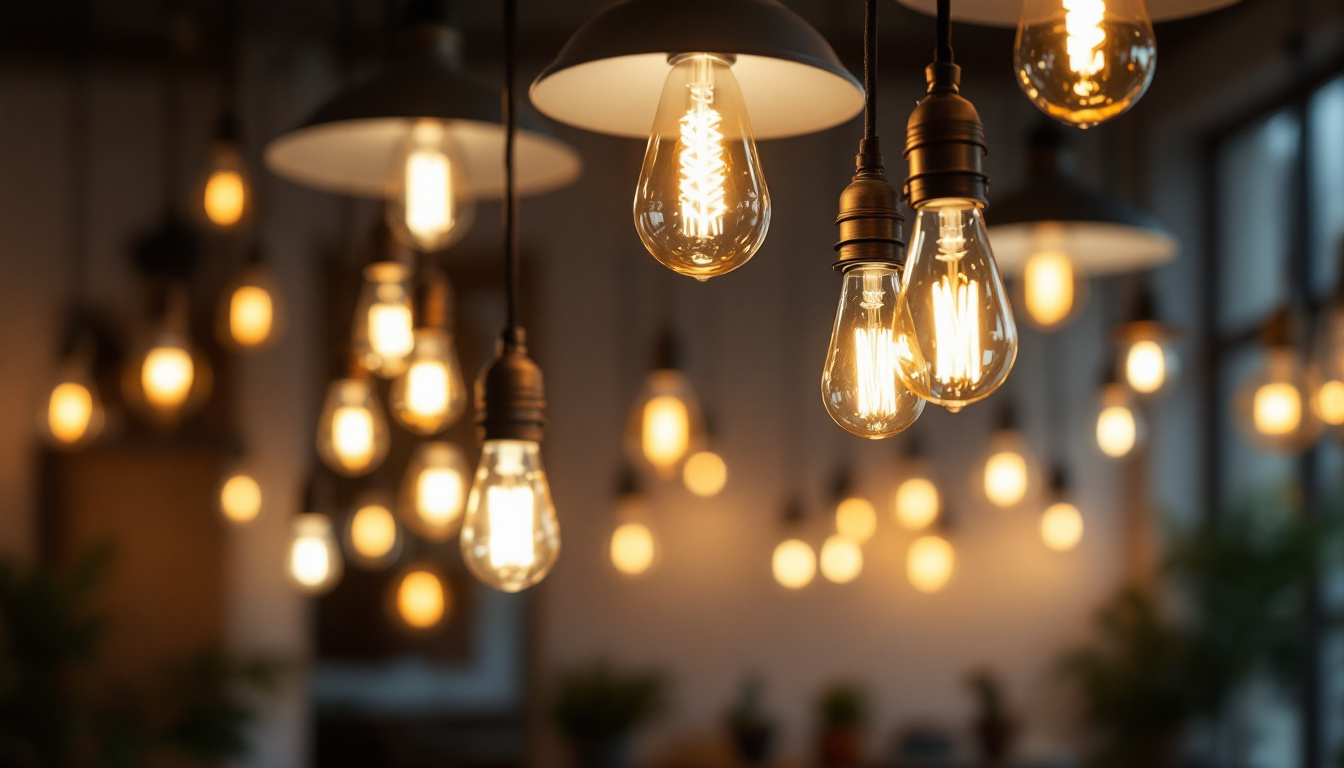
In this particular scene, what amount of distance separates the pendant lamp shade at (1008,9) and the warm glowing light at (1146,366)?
268 centimetres

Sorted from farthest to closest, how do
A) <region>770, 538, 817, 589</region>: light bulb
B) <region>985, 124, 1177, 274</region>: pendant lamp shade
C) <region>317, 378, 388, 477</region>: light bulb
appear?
Result: <region>770, 538, 817, 589</region>: light bulb
<region>317, 378, 388, 477</region>: light bulb
<region>985, 124, 1177, 274</region>: pendant lamp shade

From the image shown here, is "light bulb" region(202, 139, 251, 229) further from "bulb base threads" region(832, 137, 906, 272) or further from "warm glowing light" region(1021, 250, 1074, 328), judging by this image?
"bulb base threads" region(832, 137, 906, 272)

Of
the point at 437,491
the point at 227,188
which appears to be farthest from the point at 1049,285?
the point at 227,188

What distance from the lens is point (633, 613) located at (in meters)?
7.09

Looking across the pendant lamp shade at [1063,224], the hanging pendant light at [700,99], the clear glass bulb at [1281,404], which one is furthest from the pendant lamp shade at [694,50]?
the clear glass bulb at [1281,404]

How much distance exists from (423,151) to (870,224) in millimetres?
1157

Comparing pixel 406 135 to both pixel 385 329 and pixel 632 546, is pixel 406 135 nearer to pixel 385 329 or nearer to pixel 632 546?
pixel 385 329

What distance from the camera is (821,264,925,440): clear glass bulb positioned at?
1.10m

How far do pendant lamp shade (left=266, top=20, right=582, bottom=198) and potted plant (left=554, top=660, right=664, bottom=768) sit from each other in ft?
14.4

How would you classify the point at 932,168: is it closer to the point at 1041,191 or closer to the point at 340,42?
the point at 1041,191

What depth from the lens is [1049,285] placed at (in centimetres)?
294

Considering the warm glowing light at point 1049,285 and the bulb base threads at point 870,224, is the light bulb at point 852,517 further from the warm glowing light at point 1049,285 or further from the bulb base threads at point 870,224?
the bulb base threads at point 870,224

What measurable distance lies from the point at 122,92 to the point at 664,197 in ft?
22.4

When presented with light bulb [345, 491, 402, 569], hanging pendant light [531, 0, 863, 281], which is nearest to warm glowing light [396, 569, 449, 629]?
light bulb [345, 491, 402, 569]
